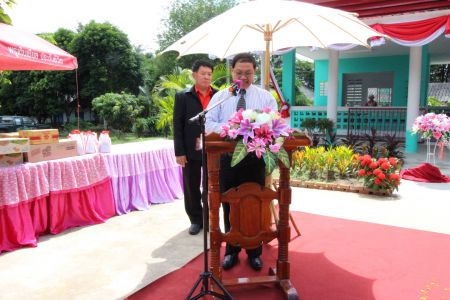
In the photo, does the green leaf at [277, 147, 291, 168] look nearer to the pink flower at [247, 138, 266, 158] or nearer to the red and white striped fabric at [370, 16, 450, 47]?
the pink flower at [247, 138, 266, 158]

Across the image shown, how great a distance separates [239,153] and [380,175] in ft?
11.7

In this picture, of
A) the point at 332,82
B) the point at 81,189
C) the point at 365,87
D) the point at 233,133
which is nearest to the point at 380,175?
the point at 233,133

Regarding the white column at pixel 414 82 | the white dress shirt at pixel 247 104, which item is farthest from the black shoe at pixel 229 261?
the white column at pixel 414 82

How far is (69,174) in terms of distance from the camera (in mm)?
3969

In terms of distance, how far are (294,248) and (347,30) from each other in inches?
79.2

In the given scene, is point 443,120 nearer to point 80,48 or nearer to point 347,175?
point 347,175

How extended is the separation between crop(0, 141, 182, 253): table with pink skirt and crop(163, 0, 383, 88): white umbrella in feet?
5.48

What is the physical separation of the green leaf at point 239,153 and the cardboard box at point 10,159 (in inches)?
94.2

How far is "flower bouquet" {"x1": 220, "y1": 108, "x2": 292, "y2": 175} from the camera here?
→ 7.54 feet

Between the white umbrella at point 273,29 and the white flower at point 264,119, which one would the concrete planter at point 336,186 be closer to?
the white umbrella at point 273,29

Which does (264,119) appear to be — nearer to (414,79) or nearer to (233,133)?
(233,133)

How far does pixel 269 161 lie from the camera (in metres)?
2.30

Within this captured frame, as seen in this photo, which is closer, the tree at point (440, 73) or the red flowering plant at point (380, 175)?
the red flowering plant at point (380, 175)

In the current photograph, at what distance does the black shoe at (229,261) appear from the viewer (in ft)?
10.0
